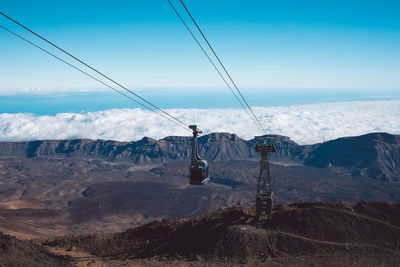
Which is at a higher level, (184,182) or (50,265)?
(50,265)

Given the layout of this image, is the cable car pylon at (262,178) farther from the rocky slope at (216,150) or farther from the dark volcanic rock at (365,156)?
the rocky slope at (216,150)

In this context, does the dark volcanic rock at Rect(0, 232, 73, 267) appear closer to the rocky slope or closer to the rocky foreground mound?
the rocky foreground mound

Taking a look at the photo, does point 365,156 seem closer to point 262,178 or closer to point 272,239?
point 262,178

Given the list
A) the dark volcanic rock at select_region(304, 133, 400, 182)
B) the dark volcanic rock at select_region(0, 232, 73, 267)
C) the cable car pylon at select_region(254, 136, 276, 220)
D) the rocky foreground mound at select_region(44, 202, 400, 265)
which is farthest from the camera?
the dark volcanic rock at select_region(304, 133, 400, 182)

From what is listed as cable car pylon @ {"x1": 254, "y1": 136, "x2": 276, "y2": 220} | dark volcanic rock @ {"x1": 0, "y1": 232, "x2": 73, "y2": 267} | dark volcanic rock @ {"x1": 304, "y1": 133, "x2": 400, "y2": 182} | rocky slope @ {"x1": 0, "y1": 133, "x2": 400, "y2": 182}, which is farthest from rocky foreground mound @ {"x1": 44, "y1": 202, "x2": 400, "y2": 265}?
rocky slope @ {"x1": 0, "y1": 133, "x2": 400, "y2": 182}

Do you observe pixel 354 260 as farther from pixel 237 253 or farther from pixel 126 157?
pixel 126 157

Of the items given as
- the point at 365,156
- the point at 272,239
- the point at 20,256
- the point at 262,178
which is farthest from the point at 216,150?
the point at 20,256

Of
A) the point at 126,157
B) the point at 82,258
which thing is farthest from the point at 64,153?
the point at 82,258

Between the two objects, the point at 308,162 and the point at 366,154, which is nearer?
the point at 366,154
